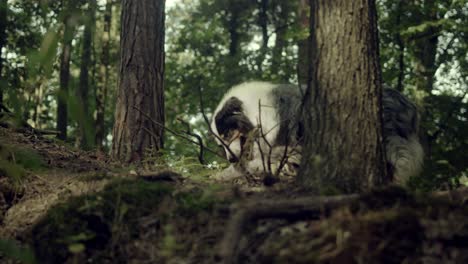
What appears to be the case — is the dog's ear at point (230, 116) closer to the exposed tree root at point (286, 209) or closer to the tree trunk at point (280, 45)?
the exposed tree root at point (286, 209)

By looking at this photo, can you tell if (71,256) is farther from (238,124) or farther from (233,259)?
(238,124)

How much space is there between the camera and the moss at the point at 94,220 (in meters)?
3.74

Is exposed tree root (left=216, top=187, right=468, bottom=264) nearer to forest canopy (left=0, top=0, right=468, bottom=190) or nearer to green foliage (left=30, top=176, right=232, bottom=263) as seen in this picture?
green foliage (left=30, top=176, right=232, bottom=263)

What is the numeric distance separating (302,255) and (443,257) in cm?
77

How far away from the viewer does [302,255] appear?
3.05 m

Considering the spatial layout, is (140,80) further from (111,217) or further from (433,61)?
(433,61)

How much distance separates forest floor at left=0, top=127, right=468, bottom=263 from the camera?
3.11 m

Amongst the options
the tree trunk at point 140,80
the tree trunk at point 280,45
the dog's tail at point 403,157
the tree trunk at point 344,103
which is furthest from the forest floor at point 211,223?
the tree trunk at point 280,45

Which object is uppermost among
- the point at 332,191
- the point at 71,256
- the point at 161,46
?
the point at 161,46

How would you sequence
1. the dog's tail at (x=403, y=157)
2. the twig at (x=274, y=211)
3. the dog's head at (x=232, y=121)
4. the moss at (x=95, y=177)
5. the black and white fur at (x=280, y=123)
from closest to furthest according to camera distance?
the twig at (x=274, y=211) → the moss at (x=95, y=177) → the dog's tail at (x=403, y=157) → the black and white fur at (x=280, y=123) → the dog's head at (x=232, y=121)

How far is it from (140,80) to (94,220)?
11.5ft

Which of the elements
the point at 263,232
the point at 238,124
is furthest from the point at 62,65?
the point at 263,232

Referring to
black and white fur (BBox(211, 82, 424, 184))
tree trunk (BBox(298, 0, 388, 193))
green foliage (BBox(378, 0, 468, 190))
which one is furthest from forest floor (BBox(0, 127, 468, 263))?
green foliage (BBox(378, 0, 468, 190))

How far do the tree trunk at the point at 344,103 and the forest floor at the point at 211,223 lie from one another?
0.36 metres
